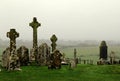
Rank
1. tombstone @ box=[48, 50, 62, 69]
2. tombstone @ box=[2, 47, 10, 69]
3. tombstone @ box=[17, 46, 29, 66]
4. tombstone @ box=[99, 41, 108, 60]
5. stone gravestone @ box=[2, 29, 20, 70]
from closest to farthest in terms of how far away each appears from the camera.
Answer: stone gravestone @ box=[2, 29, 20, 70]
tombstone @ box=[2, 47, 10, 69]
tombstone @ box=[48, 50, 62, 69]
tombstone @ box=[17, 46, 29, 66]
tombstone @ box=[99, 41, 108, 60]

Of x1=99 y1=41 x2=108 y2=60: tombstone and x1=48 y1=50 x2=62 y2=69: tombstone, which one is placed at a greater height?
x1=99 y1=41 x2=108 y2=60: tombstone

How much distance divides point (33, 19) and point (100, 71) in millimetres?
14889

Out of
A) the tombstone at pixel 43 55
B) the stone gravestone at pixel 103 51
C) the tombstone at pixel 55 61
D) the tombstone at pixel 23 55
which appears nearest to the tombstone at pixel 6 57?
the tombstone at pixel 23 55

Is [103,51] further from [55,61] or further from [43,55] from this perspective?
[55,61]

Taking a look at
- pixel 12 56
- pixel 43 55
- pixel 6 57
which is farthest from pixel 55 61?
pixel 43 55

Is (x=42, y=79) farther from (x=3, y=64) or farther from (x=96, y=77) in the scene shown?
(x=3, y=64)

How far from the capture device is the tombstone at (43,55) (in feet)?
137

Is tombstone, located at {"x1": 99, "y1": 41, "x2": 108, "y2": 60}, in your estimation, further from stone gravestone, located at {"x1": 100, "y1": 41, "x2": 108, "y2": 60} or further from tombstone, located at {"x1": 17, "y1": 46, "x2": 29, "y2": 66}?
tombstone, located at {"x1": 17, "y1": 46, "x2": 29, "y2": 66}

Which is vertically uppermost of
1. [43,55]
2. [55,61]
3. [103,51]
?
[103,51]

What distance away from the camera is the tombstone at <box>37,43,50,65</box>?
41.7 m

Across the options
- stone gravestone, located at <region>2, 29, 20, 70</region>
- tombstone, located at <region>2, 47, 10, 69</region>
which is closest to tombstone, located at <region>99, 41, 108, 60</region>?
tombstone, located at <region>2, 47, 10, 69</region>

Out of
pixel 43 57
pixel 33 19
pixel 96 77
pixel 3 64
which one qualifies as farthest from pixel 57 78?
pixel 33 19

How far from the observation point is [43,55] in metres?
41.8

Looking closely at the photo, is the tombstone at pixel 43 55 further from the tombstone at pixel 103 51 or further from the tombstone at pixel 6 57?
the tombstone at pixel 103 51
